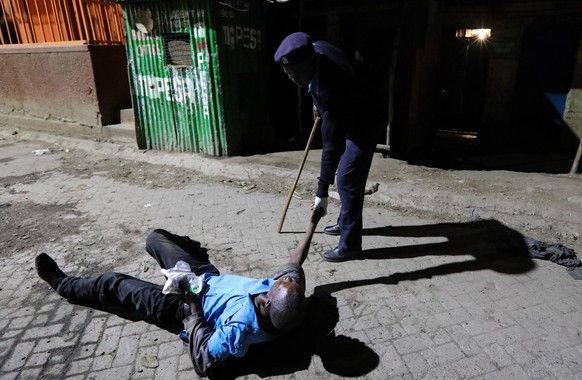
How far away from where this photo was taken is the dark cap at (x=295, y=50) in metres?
2.81

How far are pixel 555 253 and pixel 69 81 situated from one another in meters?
9.04

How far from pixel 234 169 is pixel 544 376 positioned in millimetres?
4894

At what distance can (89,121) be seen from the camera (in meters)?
8.35

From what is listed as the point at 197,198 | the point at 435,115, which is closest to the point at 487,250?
the point at 197,198

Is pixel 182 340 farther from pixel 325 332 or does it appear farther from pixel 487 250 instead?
pixel 487 250

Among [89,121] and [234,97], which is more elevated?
[234,97]

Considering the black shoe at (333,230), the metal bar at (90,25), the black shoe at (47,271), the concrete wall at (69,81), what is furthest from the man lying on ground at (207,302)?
the metal bar at (90,25)

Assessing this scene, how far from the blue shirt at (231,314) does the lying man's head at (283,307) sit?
0.08 meters

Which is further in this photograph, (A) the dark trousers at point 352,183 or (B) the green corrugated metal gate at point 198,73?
(B) the green corrugated metal gate at point 198,73

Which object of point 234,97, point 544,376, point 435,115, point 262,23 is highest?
point 262,23

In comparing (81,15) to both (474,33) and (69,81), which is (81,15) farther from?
(474,33)

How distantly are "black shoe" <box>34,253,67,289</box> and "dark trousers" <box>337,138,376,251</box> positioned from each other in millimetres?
2479

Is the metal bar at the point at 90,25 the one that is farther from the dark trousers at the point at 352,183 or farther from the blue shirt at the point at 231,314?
the blue shirt at the point at 231,314

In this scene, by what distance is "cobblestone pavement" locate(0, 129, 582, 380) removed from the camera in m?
2.56
